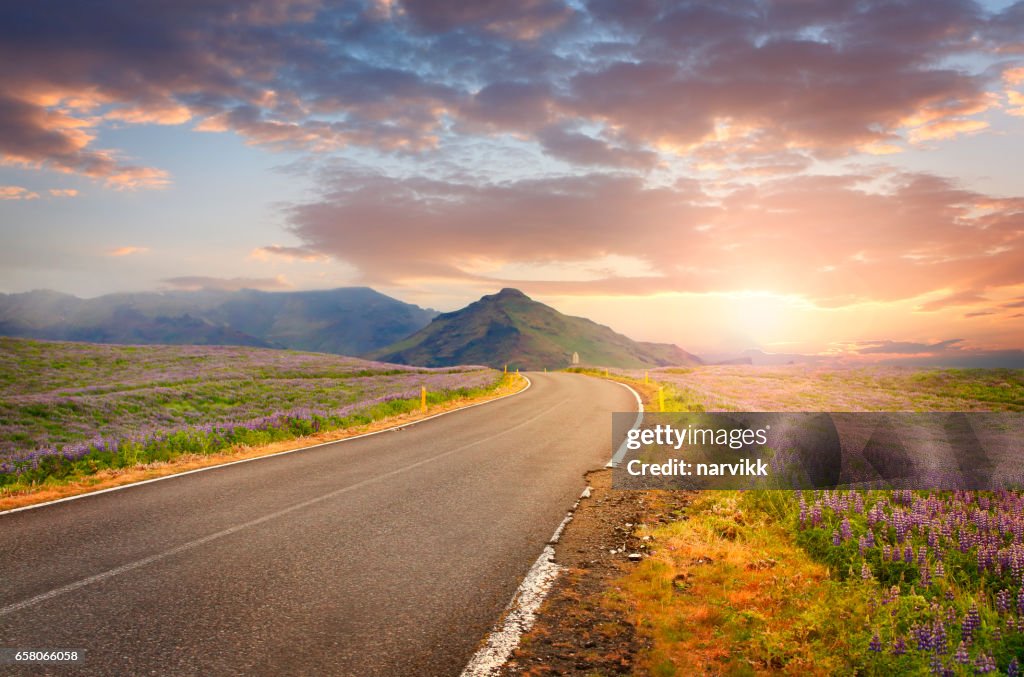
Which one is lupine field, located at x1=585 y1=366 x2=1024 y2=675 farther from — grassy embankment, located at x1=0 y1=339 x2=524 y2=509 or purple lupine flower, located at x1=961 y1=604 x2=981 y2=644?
grassy embankment, located at x1=0 y1=339 x2=524 y2=509

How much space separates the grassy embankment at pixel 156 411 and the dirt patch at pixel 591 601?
941 cm

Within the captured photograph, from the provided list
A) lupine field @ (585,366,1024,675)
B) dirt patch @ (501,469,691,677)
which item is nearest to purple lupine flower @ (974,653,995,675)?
lupine field @ (585,366,1024,675)

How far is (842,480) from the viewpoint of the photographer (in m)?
8.98

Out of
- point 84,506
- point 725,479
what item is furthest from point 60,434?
point 725,479

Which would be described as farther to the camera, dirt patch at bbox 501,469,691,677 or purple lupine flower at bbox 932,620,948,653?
dirt patch at bbox 501,469,691,677

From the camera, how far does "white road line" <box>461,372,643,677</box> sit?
177 inches

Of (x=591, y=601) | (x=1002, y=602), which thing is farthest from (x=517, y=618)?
(x=1002, y=602)

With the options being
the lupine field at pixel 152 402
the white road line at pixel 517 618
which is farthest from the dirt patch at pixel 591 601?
the lupine field at pixel 152 402

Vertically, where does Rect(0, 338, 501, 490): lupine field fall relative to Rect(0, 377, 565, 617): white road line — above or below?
below

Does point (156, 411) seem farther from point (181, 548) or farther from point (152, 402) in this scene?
point (181, 548)

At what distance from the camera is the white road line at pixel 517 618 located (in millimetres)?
4504

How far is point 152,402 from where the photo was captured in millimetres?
24688

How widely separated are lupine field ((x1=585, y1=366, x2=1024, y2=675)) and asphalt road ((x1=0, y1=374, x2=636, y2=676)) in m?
2.06

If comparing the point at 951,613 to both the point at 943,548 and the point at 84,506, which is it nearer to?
the point at 943,548
